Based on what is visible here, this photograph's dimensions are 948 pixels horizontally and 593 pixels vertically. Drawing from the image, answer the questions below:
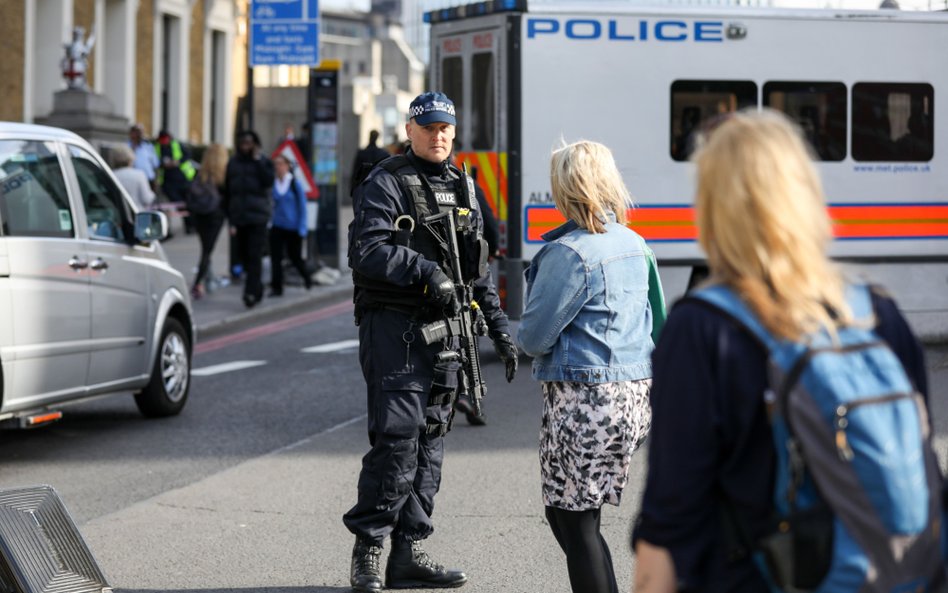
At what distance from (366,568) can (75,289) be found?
3728 mm

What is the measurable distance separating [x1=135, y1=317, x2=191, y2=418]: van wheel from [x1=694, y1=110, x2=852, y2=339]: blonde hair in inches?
290

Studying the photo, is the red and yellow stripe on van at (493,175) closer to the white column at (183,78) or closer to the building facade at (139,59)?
the building facade at (139,59)

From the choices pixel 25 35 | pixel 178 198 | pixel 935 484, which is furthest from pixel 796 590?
pixel 25 35

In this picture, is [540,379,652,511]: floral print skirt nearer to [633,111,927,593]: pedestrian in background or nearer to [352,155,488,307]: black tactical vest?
[352,155,488,307]: black tactical vest

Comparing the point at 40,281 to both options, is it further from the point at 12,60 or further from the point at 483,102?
the point at 12,60

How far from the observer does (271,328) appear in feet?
48.5

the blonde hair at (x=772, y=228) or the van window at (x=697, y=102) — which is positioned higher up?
the van window at (x=697, y=102)

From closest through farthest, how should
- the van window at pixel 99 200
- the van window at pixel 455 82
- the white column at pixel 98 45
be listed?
the van window at pixel 99 200, the van window at pixel 455 82, the white column at pixel 98 45

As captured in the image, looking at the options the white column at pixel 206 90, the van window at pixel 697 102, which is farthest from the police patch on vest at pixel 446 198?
the white column at pixel 206 90

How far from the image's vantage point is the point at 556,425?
4.36 m

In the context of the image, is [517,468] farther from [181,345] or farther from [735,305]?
[735,305]

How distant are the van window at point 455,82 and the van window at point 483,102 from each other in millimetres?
178

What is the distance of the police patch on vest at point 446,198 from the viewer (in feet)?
17.2

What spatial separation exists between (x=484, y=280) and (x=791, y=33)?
23.3 ft
